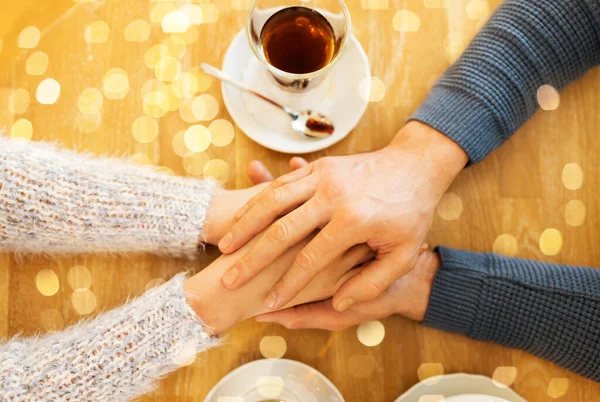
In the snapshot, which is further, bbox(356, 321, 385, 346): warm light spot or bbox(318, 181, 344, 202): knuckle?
bbox(356, 321, 385, 346): warm light spot

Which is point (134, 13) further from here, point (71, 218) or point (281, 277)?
point (281, 277)

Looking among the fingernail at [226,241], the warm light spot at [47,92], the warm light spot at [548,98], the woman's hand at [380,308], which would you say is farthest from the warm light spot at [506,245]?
the warm light spot at [47,92]

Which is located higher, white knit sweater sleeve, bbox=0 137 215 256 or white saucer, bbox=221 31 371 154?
white saucer, bbox=221 31 371 154

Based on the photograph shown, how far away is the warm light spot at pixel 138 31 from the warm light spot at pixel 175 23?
1.2 inches

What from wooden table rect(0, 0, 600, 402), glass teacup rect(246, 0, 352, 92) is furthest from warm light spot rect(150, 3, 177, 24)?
glass teacup rect(246, 0, 352, 92)

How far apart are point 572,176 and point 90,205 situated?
30.6 inches

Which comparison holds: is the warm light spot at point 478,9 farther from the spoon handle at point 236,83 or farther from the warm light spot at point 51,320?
the warm light spot at point 51,320

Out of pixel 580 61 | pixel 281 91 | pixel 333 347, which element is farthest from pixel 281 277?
pixel 580 61

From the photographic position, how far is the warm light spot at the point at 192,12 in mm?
943

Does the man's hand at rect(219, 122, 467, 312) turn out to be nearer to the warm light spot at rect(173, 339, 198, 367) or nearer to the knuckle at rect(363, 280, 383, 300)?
the knuckle at rect(363, 280, 383, 300)

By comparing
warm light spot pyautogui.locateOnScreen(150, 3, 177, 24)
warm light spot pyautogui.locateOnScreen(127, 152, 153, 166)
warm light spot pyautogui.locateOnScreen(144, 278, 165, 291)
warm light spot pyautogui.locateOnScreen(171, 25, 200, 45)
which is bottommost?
warm light spot pyautogui.locateOnScreen(144, 278, 165, 291)

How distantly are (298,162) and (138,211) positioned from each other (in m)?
0.26

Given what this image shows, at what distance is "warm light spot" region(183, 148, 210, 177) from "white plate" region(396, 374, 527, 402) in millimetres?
483

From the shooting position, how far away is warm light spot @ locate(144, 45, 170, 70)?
0.94m
